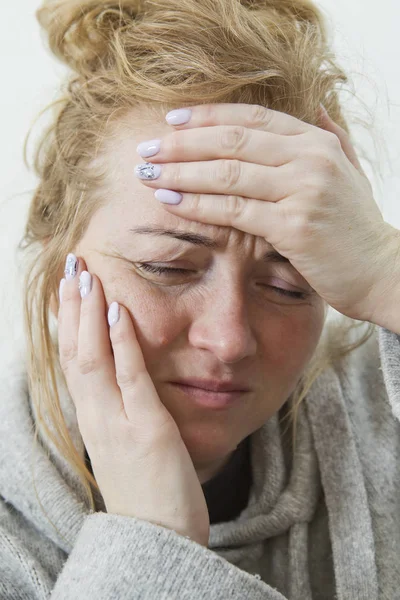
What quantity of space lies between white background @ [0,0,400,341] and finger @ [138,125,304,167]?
619 mm

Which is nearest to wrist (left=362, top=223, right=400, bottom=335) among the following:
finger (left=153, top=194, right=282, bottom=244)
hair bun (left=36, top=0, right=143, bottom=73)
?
finger (left=153, top=194, right=282, bottom=244)

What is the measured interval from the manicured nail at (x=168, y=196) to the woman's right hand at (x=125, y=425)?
0.20 m

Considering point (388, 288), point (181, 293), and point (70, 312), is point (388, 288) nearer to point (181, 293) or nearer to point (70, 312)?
point (181, 293)

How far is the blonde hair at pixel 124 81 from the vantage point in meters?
1.24

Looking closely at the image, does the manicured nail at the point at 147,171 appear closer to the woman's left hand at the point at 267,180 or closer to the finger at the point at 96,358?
the woman's left hand at the point at 267,180

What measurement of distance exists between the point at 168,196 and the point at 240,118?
0.57 feet

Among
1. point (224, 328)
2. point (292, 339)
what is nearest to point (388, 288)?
point (292, 339)

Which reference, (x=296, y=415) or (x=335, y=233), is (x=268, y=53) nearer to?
(x=335, y=233)

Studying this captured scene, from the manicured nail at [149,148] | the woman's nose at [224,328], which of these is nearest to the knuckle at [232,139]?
the manicured nail at [149,148]

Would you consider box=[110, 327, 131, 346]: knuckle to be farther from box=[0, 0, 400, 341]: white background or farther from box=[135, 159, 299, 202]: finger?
box=[0, 0, 400, 341]: white background

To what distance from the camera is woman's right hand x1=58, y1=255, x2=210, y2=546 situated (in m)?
1.19

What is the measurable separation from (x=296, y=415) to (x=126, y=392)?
1.71ft

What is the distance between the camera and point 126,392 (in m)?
1.23

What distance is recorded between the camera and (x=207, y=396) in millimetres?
→ 1266
